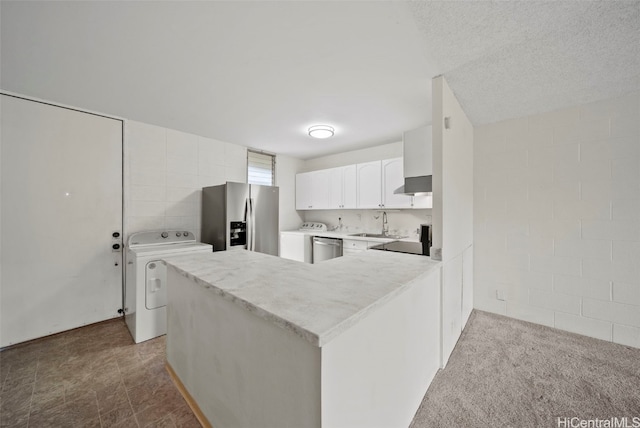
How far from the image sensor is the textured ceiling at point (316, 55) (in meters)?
1.33

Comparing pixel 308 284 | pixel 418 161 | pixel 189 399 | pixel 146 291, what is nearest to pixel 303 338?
pixel 308 284

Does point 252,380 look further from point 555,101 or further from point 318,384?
point 555,101

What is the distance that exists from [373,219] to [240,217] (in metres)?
2.31

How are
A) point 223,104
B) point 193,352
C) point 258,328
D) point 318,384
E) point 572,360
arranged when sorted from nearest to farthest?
point 318,384 → point 258,328 → point 193,352 → point 572,360 → point 223,104

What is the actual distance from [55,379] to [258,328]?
2143mm

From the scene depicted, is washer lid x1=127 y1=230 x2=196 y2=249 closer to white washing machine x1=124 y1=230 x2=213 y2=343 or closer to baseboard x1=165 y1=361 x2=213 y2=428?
white washing machine x1=124 y1=230 x2=213 y2=343

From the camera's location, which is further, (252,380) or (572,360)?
(572,360)

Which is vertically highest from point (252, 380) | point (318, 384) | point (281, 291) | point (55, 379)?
point (281, 291)

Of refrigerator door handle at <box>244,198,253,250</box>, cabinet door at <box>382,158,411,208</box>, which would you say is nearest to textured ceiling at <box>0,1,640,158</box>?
cabinet door at <box>382,158,411,208</box>

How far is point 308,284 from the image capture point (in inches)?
44.5

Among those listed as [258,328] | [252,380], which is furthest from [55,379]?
[258,328]

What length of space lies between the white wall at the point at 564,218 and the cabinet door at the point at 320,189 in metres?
2.38

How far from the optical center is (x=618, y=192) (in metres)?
2.22

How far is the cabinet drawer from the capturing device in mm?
3496
